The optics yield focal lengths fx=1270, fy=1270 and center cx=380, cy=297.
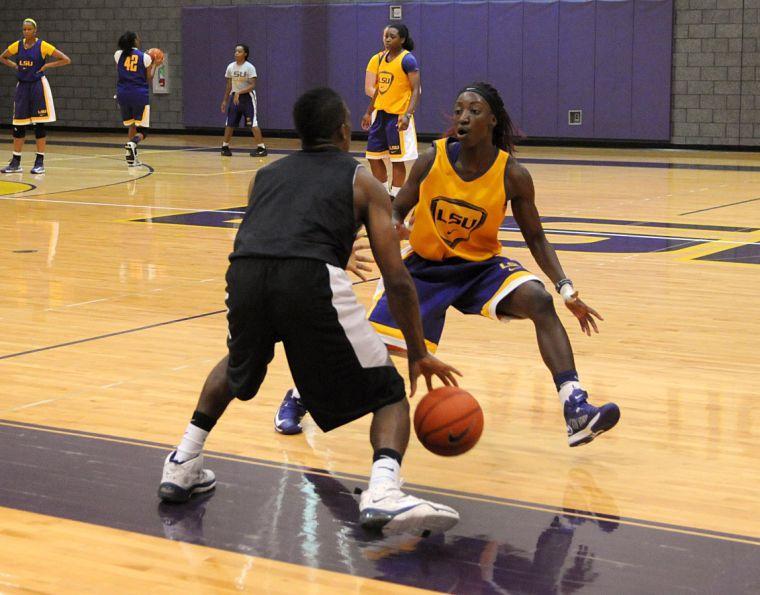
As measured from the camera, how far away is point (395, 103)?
1177 cm

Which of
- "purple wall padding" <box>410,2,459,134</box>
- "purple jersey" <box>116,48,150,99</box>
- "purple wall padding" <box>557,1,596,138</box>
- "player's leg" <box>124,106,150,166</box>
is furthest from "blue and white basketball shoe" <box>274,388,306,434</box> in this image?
"purple wall padding" <box>410,2,459,134</box>

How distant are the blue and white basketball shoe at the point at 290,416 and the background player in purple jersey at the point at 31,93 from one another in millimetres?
10950

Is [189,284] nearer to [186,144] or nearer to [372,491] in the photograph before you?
[372,491]

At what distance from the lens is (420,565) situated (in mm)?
3141

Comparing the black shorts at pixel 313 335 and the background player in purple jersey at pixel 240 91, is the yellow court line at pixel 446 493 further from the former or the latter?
the background player in purple jersey at pixel 240 91

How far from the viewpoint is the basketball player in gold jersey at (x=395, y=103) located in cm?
1154

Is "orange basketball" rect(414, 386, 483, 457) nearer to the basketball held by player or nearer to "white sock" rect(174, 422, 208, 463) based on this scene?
the basketball held by player

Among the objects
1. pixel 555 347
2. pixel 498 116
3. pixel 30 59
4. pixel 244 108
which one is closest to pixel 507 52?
pixel 244 108

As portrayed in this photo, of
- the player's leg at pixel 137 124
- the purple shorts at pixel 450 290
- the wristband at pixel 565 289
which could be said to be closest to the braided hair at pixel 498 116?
the purple shorts at pixel 450 290

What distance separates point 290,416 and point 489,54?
15854 millimetres

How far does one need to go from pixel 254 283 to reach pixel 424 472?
941mm

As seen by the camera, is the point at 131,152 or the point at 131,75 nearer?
the point at 131,152

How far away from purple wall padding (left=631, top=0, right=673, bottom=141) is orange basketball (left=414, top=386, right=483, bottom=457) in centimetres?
1562

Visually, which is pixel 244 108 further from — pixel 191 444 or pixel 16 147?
pixel 191 444
